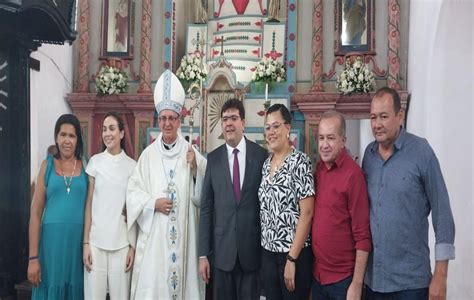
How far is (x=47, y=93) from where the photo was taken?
6.76 meters

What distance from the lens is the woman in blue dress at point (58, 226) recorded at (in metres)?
3.30

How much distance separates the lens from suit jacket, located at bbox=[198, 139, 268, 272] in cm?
308

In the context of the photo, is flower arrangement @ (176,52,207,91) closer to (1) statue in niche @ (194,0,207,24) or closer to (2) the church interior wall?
(2) the church interior wall

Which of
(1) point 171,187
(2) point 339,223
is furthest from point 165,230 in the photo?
(2) point 339,223

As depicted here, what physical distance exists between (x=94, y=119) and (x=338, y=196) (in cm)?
549

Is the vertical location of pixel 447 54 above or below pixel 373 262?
above

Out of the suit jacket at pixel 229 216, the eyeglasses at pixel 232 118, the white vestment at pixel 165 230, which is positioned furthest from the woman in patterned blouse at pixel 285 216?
the white vestment at pixel 165 230

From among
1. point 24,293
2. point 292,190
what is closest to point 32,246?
point 24,293

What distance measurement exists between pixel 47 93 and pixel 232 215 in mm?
4535

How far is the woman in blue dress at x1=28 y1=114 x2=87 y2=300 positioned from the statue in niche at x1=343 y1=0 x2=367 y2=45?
4.71 meters

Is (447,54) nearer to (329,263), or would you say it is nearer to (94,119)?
(329,263)

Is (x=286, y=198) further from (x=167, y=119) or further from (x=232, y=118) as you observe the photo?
(x=167, y=119)

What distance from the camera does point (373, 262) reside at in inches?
102

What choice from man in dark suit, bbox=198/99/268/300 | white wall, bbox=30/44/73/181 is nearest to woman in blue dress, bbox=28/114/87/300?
man in dark suit, bbox=198/99/268/300
